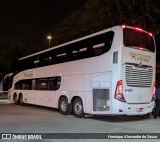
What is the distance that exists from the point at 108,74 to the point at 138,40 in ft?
6.71

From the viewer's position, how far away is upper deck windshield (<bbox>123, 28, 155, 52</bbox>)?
42.6 ft

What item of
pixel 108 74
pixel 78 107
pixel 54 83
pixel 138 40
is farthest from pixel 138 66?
pixel 54 83

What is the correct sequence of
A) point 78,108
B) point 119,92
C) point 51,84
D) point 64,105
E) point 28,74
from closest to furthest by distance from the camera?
point 119,92 → point 78,108 → point 64,105 → point 51,84 → point 28,74

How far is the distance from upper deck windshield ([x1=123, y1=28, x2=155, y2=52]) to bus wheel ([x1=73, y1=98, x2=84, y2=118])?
384 cm

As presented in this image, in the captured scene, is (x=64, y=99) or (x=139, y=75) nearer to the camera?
(x=139, y=75)

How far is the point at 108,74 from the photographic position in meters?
13.0

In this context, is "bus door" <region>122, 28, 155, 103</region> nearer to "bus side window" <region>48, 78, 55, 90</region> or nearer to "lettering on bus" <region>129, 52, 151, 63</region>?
"lettering on bus" <region>129, 52, 151, 63</region>

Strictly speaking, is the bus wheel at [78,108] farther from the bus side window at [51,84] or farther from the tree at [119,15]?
the tree at [119,15]

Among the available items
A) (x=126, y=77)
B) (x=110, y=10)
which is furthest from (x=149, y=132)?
(x=110, y=10)

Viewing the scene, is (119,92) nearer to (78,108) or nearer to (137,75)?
(137,75)

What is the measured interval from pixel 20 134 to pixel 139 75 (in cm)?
577

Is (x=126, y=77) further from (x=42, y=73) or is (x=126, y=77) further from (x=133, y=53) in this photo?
(x=42, y=73)

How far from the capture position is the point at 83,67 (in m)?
14.8

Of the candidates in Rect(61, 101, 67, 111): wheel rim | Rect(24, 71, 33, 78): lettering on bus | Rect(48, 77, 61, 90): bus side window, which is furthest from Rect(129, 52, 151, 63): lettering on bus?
Rect(24, 71, 33, 78): lettering on bus
